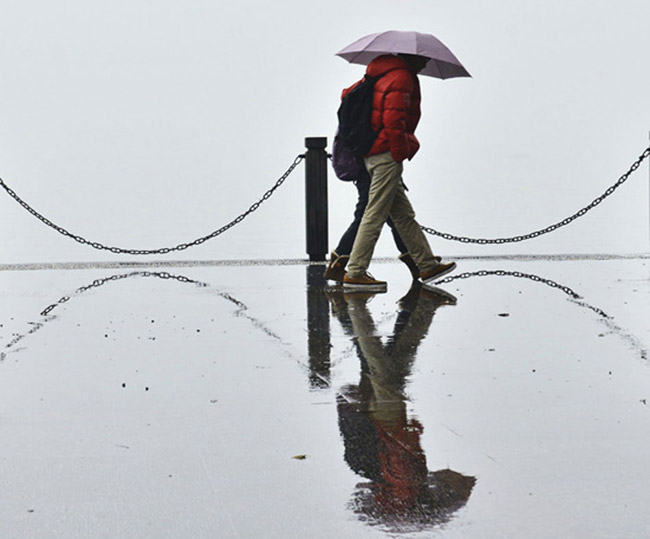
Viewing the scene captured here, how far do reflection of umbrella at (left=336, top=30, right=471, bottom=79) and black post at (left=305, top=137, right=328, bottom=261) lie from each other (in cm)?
323

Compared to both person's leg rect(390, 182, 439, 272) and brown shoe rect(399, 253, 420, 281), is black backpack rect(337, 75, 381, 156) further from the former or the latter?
brown shoe rect(399, 253, 420, 281)

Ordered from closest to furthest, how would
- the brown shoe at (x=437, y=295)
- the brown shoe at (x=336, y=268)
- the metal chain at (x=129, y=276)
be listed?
the brown shoe at (x=437, y=295)
the metal chain at (x=129, y=276)
the brown shoe at (x=336, y=268)

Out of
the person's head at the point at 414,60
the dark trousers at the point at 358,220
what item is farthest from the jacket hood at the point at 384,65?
the dark trousers at the point at 358,220

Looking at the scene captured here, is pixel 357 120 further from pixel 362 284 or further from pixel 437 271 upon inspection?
pixel 437 271

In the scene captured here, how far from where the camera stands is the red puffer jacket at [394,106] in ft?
36.1

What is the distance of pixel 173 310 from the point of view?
10055 mm

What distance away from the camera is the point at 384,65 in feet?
36.6

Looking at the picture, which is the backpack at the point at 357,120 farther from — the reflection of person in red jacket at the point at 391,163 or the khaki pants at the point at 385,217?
the khaki pants at the point at 385,217

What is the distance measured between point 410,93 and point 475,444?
21.4 feet

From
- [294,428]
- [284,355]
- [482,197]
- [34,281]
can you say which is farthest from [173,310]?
[482,197]

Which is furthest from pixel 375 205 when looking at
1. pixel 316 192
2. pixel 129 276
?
pixel 316 192

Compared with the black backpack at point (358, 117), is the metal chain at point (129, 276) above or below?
below

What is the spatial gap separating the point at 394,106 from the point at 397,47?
2.13 feet

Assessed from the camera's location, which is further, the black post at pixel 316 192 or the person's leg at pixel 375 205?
the black post at pixel 316 192
